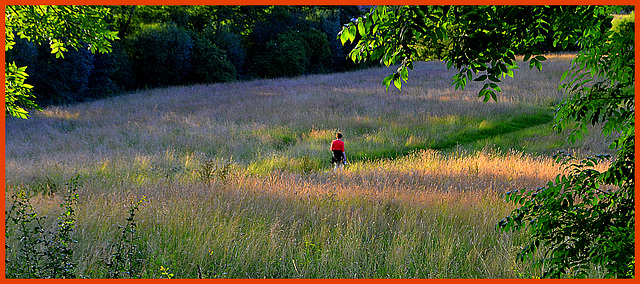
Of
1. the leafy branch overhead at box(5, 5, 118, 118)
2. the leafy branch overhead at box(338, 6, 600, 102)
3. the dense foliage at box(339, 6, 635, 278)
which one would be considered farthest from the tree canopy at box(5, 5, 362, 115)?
the dense foliage at box(339, 6, 635, 278)

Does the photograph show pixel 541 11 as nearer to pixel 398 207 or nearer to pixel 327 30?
pixel 398 207

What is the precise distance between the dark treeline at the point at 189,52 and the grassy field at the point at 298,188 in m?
11.5

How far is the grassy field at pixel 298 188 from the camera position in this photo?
4.56m

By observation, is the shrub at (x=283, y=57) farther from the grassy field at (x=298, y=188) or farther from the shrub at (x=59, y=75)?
the grassy field at (x=298, y=188)

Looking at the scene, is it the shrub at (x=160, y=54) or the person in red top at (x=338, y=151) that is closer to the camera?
the person in red top at (x=338, y=151)

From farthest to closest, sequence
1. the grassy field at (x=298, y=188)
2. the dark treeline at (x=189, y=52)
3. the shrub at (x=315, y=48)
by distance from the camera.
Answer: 1. the shrub at (x=315, y=48)
2. the dark treeline at (x=189, y=52)
3. the grassy field at (x=298, y=188)

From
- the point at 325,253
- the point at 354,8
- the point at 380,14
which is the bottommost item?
the point at 325,253

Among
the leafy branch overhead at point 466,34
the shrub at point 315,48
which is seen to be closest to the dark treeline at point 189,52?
the shrub at point 315,48

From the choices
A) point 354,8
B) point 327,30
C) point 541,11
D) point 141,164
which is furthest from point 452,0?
point 354,8

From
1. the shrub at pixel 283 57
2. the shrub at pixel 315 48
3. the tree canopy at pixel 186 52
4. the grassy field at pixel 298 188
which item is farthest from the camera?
the shrub at pixel 315 48

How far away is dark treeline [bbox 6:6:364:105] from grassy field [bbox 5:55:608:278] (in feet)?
37.9

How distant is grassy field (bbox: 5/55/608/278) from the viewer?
456 cm

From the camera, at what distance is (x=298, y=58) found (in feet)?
157

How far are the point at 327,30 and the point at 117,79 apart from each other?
85.7ft
